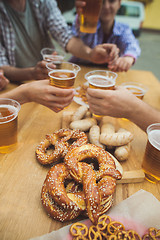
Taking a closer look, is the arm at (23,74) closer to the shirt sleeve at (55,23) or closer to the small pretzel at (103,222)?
the shirt sleeve at (55,23)

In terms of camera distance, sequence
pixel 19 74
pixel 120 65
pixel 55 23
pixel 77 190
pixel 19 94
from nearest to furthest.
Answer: pixel 77 190 < pixel 19 94 < pixel 19 74 < pixel 120 65 < pixel 55 23

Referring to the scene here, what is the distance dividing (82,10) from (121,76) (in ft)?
3.51

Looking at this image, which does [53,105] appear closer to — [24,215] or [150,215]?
[24,215]

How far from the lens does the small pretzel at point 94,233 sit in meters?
0.82

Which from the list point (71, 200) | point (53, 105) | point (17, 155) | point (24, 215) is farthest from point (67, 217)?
point (53, 105)

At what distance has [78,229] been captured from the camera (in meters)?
0.84

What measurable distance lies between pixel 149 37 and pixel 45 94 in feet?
38.6

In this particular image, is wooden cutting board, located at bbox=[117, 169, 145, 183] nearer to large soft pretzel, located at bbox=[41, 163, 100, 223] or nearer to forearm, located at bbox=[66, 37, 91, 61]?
large soft pretzel, located at bbox=[41, 163, 100, 223]

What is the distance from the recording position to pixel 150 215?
935mm

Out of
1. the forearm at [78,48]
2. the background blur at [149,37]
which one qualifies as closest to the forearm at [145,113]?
the forearm at [78,48]

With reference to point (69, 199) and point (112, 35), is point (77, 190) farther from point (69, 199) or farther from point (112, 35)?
point (112, 35)

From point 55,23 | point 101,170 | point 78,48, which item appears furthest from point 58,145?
point 55,23

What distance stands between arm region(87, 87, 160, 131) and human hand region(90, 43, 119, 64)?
3.29ft

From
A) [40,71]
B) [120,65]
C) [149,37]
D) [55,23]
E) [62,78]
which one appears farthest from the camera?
[149,37]
